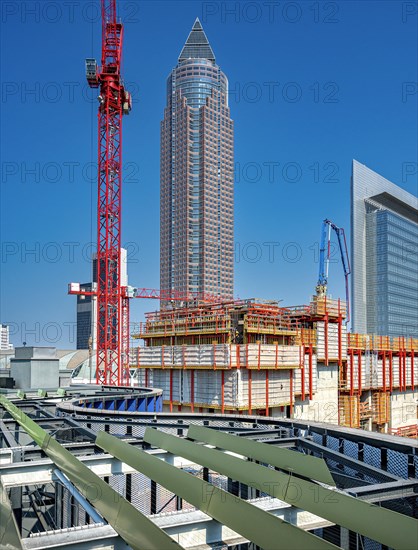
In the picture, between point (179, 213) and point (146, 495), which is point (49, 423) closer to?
point (146, 495)

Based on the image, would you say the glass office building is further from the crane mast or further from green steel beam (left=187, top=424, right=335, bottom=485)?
green steel beam (left=187, top=424, right=335, bottom=485)

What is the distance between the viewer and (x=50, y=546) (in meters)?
5.16

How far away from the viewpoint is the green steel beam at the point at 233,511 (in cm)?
444

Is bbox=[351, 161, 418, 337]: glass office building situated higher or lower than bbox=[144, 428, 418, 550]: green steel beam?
higher

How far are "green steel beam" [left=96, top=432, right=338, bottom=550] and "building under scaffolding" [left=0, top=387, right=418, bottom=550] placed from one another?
0.01m

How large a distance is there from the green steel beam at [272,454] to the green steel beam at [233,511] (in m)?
2.08

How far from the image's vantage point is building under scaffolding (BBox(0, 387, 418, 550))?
4.96 m

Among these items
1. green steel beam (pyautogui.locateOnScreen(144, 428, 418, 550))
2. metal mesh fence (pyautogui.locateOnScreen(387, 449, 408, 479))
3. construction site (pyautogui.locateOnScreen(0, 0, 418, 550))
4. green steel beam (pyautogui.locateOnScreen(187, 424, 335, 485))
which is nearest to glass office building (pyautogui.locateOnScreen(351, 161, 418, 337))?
construction site (pyautogui.locateOnScreen(0, 0, 418, 550))

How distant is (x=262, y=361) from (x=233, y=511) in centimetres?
2629

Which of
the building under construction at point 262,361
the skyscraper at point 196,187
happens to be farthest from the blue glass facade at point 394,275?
the building under construction at point 262,361

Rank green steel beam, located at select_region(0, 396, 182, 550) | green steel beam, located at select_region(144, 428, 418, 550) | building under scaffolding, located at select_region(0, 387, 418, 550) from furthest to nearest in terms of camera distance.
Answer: building under scaffolding, located at select_region(0, 387, 418, 550), green steel beam, located at select_region(144, 428, 418, 550), green steel beam, located at select_region(0, 396, 182, 550)

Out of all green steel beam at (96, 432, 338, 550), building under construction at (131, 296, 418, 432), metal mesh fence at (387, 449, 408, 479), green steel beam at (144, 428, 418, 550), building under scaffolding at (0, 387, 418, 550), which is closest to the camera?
green steel beam at (96, 432, 338, 550)

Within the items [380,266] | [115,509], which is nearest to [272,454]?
[115,509]

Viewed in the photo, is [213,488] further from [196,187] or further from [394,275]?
[196,187]
